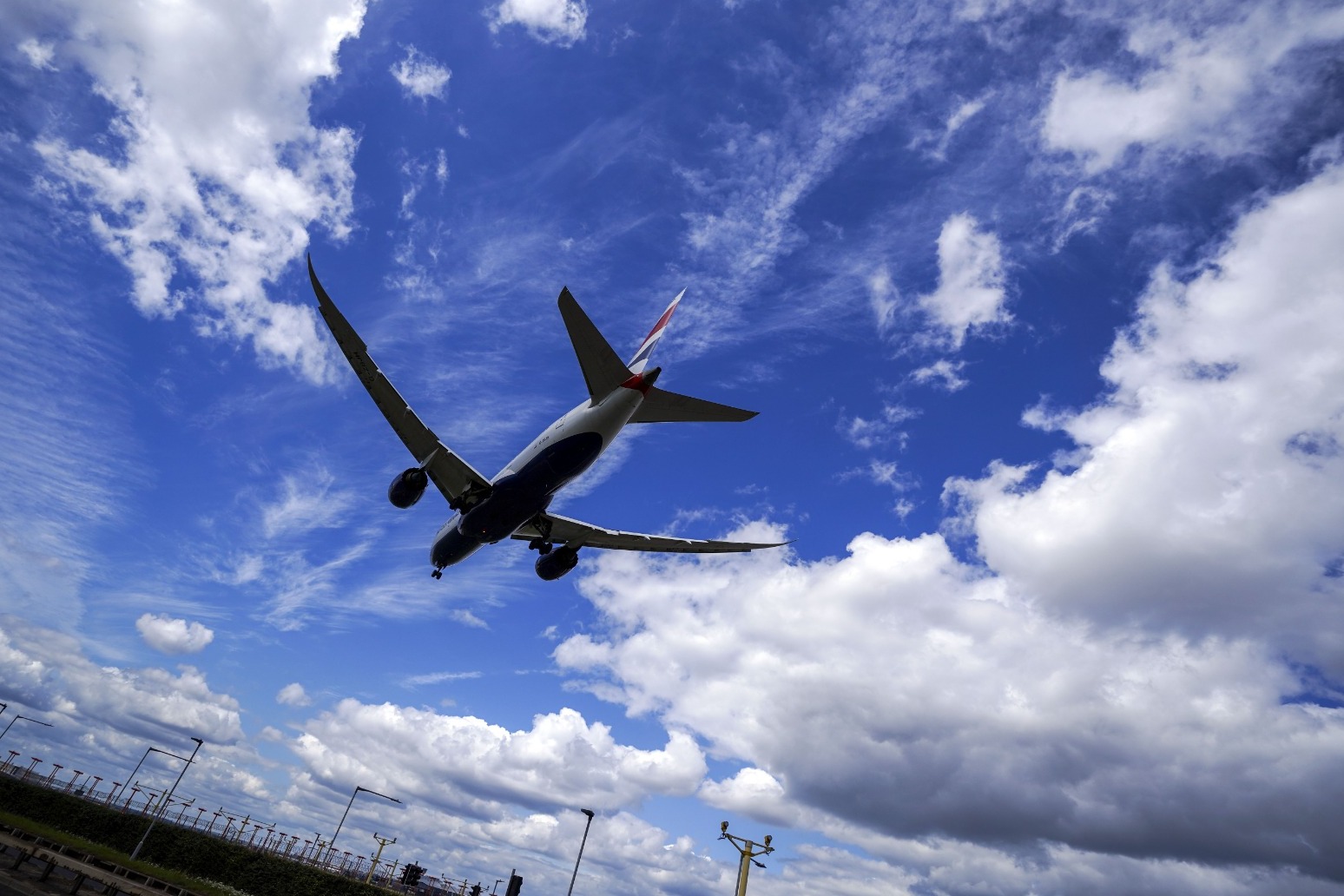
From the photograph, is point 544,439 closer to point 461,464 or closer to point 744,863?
point 461,464

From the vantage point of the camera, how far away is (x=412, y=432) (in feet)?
93.0

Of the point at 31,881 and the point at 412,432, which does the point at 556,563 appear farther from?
the point at 31,881

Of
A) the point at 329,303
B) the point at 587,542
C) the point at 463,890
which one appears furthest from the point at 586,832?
the point at 329,303

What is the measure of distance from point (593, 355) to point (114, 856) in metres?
59.1

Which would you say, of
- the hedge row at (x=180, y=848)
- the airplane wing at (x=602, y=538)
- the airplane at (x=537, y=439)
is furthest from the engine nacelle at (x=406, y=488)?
the hedge row at (x=180, y=848)

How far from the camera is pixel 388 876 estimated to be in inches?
1832

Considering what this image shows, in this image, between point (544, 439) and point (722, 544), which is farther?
point (722, 544)

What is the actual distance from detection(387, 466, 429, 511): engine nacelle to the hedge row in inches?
1212

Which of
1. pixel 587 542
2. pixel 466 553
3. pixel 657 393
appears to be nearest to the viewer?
pixel 657 393

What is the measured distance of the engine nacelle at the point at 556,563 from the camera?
111ft

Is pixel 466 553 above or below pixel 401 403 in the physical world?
below

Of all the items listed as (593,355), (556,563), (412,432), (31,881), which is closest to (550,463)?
(593,355)

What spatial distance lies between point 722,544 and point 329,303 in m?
19.6

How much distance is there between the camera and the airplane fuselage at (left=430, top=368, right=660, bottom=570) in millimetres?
25172
